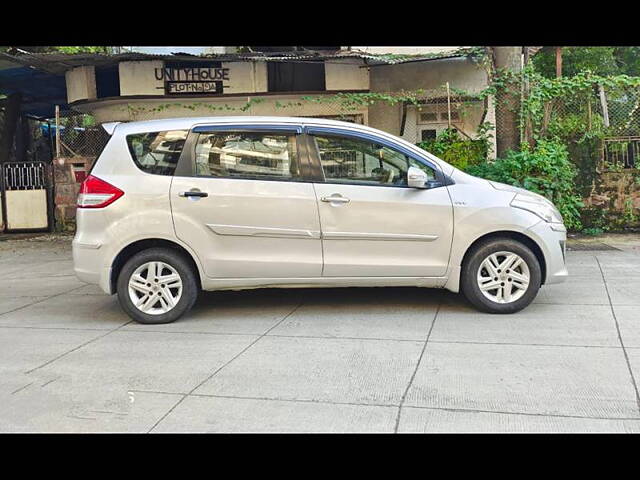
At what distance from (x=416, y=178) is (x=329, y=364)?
2026mm

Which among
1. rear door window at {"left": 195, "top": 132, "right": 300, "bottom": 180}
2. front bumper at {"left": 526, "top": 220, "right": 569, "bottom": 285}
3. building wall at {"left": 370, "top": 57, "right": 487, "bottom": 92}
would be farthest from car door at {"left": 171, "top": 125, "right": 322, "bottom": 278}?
Answer: building wall at {"left": 370, "top": 57, "right": 487, "bottom": 92}

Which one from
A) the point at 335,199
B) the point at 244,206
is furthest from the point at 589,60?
the point at 244,206

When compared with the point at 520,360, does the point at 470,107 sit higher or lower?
higher

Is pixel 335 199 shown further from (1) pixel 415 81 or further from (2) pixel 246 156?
(1) pixel 415 81

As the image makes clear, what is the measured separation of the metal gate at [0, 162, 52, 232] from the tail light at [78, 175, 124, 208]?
26.9ft

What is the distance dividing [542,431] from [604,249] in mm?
6757

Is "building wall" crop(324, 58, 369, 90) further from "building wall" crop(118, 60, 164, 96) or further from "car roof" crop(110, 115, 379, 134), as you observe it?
"car roof" crop(110, 115, 379, 134)

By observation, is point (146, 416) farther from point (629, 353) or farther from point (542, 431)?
point (629, 353)

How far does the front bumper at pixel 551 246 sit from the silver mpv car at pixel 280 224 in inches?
0.5

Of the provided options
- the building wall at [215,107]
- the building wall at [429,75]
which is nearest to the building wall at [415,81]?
the building wall at [429,75]

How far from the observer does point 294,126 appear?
6027 mm

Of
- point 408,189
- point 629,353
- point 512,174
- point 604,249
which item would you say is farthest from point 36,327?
point 604,249

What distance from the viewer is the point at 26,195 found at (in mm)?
13219

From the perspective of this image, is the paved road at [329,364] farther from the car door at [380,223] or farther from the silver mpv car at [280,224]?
the car door at [380,223]
